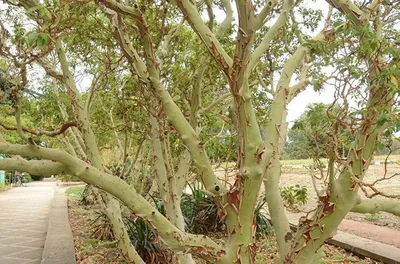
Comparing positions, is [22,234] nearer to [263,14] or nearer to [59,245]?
Answer: [59,245]

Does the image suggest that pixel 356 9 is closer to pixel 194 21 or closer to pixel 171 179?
pixel 194 21

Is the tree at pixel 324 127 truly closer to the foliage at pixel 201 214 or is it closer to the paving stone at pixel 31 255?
the paving stone at pixel 31 255

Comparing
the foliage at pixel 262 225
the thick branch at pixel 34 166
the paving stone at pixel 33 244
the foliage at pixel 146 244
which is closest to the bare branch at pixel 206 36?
the thick branch at pixel 34 166

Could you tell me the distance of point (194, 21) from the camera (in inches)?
89.9

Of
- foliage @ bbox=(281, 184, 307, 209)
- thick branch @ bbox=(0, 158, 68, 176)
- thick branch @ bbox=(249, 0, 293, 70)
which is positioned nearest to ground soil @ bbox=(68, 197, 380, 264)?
foliage @ bbox=(281, 184, 307, 209)

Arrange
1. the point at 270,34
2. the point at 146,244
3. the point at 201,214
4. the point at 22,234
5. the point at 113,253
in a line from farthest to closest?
1. the point at 22,234
2. the point at 201,214
3. the point at 113,253
4. the point at 146,244
5. the point at 270,34

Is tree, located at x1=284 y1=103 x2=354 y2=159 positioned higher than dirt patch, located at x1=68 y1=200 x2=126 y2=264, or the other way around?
tree, located at x1=284 y1=103 x2=354 y2=159

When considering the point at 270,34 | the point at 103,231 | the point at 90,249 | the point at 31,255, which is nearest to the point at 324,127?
the point at 270,34

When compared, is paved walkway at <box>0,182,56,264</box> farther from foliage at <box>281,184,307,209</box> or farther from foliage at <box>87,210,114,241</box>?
foliage at <box>281,184,307,209</box>

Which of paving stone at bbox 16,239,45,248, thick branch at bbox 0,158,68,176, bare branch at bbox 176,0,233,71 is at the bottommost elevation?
paving stone at bbox 16,239,45,248

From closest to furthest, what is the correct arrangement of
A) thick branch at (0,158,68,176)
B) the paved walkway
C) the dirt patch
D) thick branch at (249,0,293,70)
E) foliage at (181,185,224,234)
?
thick branch at (0,158,68,176)
thick branch at (249,0,293,70)
the dirt patch
the paved walkway
foliage at (181,185,224,234)

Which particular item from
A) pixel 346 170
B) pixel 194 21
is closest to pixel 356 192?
pixel 346 170

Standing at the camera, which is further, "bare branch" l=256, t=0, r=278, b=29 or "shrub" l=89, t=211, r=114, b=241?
"shrub" l=89, t=211, r=114, b=241

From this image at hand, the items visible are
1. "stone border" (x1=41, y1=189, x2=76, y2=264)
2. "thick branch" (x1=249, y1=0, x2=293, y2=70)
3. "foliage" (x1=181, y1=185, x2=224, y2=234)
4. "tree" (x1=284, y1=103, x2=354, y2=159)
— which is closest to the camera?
"tree" (x1=284, y1=103, x2=354, y2=159)
